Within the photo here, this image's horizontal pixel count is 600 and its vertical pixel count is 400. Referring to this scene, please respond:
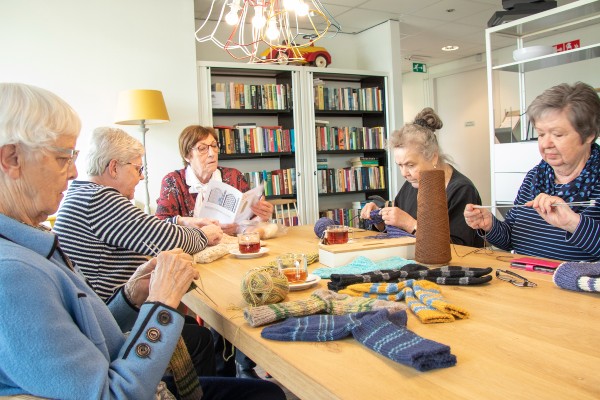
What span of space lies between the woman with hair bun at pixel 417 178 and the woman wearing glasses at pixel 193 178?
727mm

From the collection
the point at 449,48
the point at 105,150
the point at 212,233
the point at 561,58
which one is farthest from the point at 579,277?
the point at 449,48

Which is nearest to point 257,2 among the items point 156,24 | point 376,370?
point 376,370

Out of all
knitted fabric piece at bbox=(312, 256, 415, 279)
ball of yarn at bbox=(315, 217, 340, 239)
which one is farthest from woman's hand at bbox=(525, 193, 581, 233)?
ball of yarn at bbox=(315, 217, 340, 239)

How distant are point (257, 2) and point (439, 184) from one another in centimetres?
114

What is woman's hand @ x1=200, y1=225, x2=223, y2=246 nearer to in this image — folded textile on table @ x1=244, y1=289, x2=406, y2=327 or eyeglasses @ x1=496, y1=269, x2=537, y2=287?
folded textile on table @ x1=244, y1=289, x2=406, y2=327

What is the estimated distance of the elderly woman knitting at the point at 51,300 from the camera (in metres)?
0.74

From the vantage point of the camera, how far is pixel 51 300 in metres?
0.78

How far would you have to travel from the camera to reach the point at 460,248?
1824mm

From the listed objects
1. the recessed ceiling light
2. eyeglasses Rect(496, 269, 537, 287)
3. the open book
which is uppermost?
the recessed ceiling light

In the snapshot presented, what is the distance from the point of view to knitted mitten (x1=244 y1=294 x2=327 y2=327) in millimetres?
1047

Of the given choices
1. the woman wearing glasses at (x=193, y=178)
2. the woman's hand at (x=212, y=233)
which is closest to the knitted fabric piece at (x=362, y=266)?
the woman's hand at (x=212, y=233)

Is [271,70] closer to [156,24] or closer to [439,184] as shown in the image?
[156,24]

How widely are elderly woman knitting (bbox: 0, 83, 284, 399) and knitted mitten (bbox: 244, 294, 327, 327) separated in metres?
0.16

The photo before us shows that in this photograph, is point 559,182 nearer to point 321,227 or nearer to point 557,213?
point 557,213
